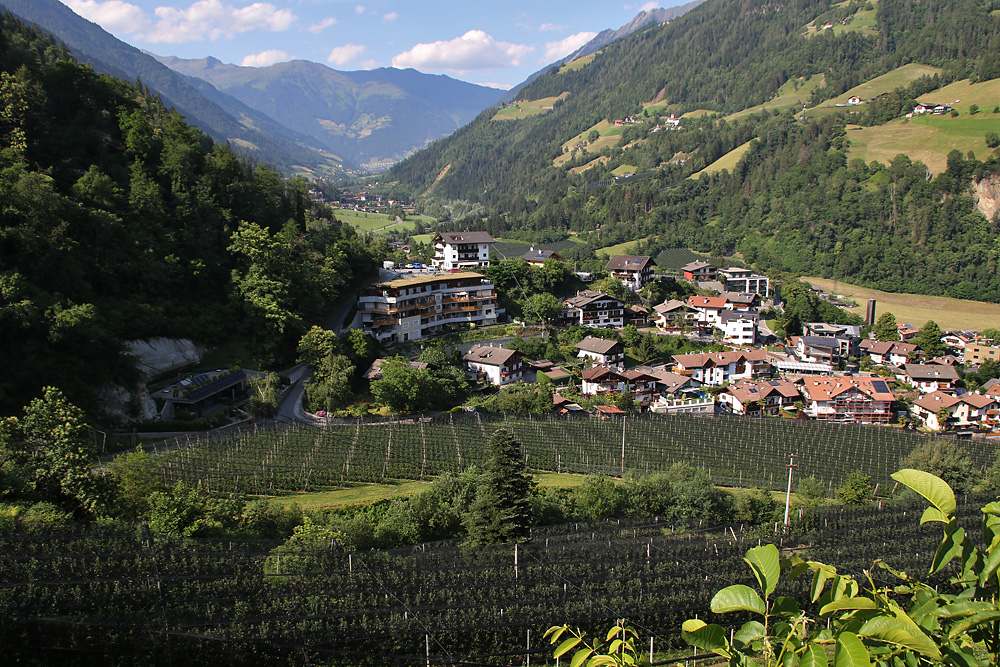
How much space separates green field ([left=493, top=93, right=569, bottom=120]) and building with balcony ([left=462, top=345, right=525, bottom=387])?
144752 mm

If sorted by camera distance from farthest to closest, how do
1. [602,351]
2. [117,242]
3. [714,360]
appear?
[714,360] → [602,351] → [117,242]

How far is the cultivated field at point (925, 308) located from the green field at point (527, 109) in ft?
388

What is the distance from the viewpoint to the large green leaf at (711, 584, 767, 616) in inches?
74.4

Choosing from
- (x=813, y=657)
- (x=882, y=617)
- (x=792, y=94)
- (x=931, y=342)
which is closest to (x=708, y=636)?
(x=813, y=657)

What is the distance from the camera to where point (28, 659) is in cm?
932

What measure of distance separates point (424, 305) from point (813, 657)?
40.8 m

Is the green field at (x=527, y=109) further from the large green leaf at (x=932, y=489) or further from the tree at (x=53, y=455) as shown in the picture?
the large green leaf at (x=932, y=489)

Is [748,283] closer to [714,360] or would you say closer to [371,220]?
[714,360]

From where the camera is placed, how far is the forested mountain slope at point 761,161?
7606 centimetres

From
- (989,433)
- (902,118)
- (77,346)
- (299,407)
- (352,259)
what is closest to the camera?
(77,346)

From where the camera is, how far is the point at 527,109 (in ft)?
582

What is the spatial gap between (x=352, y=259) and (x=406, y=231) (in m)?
51.2

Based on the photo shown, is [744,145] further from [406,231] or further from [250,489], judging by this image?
[250,489]

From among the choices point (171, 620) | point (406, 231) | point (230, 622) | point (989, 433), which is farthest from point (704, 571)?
point (406, 231)
